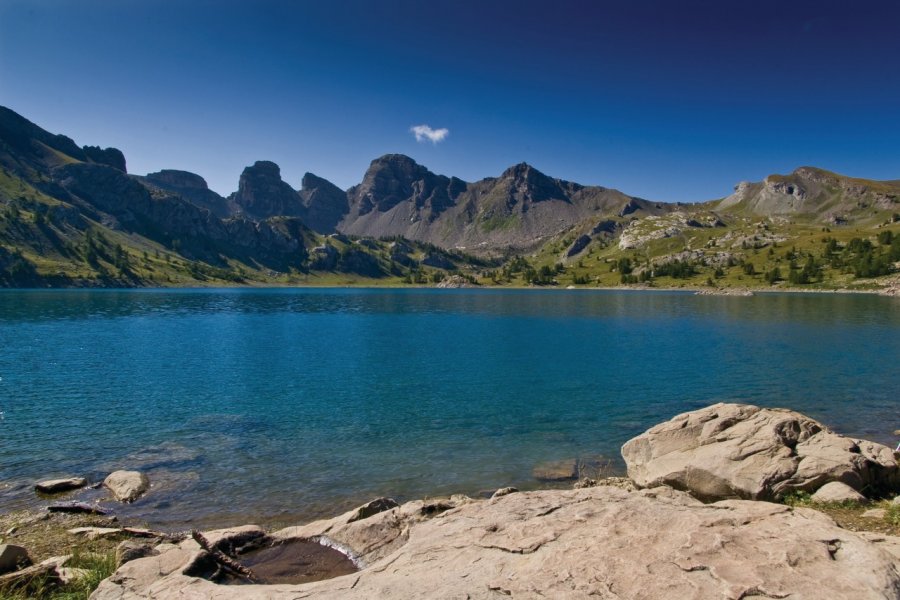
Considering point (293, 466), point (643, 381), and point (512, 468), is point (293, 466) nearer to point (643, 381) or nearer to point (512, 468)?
point (512, 468)

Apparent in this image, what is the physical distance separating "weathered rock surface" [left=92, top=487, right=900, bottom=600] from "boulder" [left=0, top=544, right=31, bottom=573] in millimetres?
5008

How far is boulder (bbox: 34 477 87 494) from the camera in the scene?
90.4 ft

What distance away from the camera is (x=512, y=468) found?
32.4m

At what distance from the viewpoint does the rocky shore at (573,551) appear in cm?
953

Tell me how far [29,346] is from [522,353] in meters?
78.4

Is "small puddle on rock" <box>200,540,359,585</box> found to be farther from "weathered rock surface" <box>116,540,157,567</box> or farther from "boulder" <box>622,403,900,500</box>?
"boulder" <box>622,403,900,500</box>

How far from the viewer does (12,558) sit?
1616cm

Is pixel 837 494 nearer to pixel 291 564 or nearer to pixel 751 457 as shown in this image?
pixel 751 457

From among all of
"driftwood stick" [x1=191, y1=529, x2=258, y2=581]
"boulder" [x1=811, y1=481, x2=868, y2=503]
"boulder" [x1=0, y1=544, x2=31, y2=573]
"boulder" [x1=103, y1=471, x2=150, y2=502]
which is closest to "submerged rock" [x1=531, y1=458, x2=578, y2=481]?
"boulder" [x1=811, y1=481, x2=868, y2=503]

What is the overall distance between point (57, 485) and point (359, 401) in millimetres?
25512

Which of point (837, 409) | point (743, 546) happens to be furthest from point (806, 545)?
point (837, 409)

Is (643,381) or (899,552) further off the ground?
(899,552)

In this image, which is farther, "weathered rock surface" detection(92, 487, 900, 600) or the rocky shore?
the rocky shore

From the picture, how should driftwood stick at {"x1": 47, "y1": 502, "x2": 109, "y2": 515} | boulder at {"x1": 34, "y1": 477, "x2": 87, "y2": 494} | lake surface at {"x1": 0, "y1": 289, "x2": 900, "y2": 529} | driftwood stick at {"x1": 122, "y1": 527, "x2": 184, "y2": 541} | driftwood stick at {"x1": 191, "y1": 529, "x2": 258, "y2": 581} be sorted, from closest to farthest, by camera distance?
1. driftwood stick at {"x1": 191, "y1": 529, "x2": 258, "y2": 581}
2. driftwood stick at {"x1": 122, "y1": 527, "x2": 184, "y2": 541}
3. driftwood stick at {"x1": 47, "y1": 502, "x2": 109, "y2": 515}
4. boulder at {"x1": 34, "y1": 477, "x2": 87, "y2": 494}
5. lake surface at {"x1": 0, "y1": 289, "x2": 900, "y2": 529}
